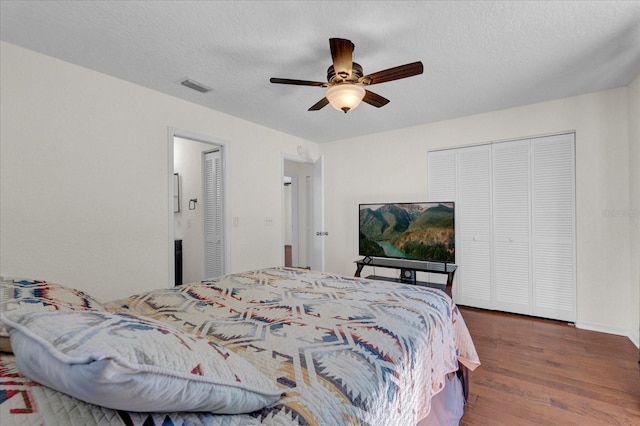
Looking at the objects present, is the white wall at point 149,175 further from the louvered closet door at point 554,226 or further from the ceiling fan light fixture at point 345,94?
the ceiling fan light fixture at point 345,94

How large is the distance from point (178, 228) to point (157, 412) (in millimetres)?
4572

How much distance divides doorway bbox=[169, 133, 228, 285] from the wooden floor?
2887mm

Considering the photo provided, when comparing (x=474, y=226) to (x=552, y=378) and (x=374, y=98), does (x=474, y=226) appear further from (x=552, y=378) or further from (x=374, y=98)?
(x=374, y=98)

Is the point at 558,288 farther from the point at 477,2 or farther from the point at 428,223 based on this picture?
the point at 477,2

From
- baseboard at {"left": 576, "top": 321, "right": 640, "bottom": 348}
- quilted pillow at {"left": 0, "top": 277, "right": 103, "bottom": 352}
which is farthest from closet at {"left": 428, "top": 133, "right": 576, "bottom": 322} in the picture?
quilted pillow at {"left": 0, "top": 277, "right": 103, "bottom": 352}

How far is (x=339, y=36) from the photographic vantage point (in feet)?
6.85

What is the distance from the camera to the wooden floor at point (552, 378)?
1816 mm

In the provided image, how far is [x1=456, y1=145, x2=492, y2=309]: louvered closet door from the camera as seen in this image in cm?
373

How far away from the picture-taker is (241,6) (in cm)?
181

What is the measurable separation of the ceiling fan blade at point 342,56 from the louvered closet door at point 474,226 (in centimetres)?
247

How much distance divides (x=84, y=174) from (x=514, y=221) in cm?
442

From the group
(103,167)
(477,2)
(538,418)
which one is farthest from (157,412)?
(103,167)

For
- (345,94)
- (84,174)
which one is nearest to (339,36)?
(345,94)

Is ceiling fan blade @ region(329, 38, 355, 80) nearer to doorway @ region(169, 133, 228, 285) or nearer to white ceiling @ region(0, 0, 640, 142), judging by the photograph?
white ceiling @ region(0, 0, 640, 142)
